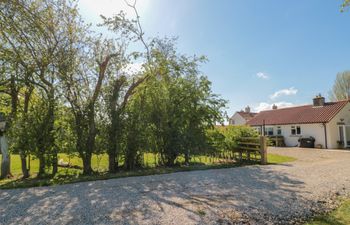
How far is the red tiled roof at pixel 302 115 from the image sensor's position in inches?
795

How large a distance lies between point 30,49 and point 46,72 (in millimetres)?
1043

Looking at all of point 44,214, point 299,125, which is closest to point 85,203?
point 44,214

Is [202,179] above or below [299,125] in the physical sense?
below

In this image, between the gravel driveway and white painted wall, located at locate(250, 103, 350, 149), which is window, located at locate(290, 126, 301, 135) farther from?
the gravel driveway

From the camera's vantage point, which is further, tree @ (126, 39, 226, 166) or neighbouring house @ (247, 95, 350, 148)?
neighbouring house @ (247, 95, 350, 148)

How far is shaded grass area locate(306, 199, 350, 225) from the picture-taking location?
391cm

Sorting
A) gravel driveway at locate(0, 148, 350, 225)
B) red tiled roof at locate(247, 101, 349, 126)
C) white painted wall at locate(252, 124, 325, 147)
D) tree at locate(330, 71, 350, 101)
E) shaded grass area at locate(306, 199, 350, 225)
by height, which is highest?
tree at locate(330, 71, 350, 101)

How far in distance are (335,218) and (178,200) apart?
9.95 ft

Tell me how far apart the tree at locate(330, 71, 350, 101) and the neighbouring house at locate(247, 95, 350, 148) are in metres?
13.2

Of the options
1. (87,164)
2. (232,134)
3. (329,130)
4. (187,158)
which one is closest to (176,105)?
(187,158)

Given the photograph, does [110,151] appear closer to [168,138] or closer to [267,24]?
[168,138]

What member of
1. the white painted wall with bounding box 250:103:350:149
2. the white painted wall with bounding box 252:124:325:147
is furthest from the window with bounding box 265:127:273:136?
the white painted wall with bounding box 250:103:350:149

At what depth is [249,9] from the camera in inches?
425

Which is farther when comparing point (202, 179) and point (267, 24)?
point (267, 24)
